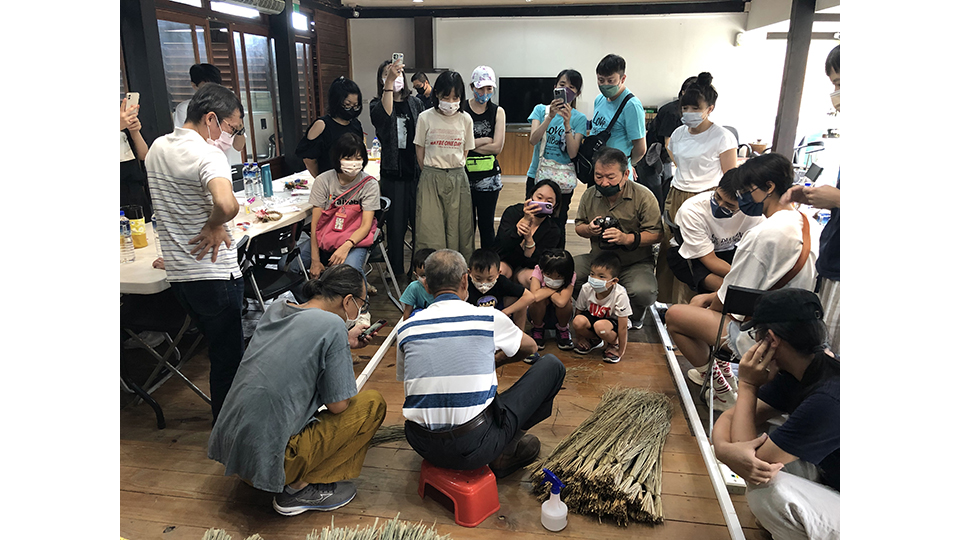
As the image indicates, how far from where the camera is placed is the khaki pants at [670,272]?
3.51 meters

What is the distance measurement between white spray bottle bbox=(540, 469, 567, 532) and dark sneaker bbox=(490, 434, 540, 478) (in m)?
0.26

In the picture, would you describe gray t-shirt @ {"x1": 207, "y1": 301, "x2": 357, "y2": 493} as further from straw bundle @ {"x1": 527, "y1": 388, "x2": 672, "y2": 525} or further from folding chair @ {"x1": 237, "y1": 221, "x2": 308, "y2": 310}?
folding chair @ {"x1": 237, "y1": 221, "x2": 308, "y2": 310}

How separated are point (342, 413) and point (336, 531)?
50 centimetres

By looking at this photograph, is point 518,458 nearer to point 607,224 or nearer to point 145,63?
point 607,224

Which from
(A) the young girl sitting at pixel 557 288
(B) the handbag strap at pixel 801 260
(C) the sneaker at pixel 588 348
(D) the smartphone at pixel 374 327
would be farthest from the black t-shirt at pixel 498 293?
(B) the handbag strap at pixel 801 260

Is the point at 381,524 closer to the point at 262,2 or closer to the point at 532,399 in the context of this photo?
the point at 532,399

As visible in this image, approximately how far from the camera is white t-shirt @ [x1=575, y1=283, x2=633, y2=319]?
326 cm

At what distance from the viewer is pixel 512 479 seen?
2.28 metres

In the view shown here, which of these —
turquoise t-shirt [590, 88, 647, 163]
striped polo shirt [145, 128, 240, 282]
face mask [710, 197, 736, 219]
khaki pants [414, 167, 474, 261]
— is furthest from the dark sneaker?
turquoise t-shirt [590, 88, 647, 163]

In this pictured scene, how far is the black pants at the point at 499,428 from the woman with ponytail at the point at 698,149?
5.10 feet

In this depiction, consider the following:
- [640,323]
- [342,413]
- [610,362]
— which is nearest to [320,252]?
[342,413]

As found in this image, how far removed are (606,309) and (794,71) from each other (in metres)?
3.08

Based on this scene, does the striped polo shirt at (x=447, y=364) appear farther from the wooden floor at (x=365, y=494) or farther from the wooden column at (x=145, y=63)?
the wooden column at (x=145, y=63)

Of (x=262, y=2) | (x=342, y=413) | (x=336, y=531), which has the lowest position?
(x=336, y=531)
